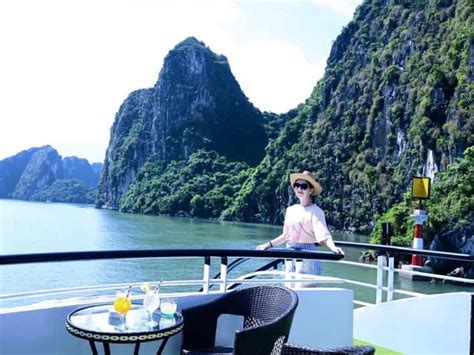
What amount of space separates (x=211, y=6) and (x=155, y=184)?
90048 mm

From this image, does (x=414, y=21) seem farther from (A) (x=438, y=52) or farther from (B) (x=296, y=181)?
(B) (x=296, y=181)

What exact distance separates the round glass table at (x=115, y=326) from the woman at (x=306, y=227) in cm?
104

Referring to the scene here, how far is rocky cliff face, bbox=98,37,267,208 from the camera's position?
104 m

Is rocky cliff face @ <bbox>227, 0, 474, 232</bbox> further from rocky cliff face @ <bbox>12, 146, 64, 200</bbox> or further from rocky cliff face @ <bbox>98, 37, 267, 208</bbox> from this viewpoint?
rocky cliff face @ <bbox>12, 146, 64, 200</bbox>

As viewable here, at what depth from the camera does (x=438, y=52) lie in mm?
47531

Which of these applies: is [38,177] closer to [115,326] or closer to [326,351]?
[115,326]

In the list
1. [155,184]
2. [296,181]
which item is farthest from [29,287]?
[155,184]

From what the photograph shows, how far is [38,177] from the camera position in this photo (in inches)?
5955

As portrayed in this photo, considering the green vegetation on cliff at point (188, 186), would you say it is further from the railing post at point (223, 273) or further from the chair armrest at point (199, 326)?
the chair armrest at point (199, 326)

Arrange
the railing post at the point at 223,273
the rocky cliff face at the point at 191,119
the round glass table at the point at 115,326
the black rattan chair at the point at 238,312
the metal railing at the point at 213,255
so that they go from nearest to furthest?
the round glass table at the point at 115,326 → the metal railing at the point at 213,255 → the black rattan chair at the point at 238,312 → the railing post at the point at 223,273 → the rocky cliff face at the point at 191,119

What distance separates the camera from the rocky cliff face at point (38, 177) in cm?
15012

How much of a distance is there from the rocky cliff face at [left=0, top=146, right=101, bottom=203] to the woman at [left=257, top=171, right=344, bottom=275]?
497ft

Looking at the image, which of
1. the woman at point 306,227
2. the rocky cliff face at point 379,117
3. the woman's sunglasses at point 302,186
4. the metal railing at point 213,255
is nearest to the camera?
the metal railing at point 213,255

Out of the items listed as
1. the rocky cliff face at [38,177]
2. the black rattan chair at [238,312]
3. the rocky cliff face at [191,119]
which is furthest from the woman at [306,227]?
the rocky cliff face at [38,177]
